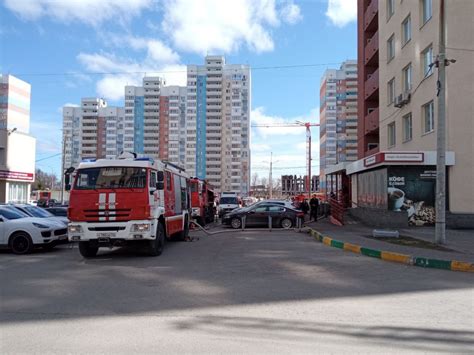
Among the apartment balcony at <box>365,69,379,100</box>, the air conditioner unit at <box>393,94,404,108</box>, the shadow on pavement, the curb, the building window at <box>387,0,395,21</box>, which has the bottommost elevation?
the shadow on pavement

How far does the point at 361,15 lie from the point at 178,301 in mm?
37651

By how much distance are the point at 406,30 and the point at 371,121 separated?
27.0 feet

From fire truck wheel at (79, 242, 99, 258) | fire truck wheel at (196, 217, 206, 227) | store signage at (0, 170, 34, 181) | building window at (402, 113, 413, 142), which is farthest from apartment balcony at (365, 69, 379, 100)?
store signage at (0, 170, 34, 181)

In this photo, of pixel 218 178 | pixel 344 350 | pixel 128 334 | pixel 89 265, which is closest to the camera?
pixel 344 350

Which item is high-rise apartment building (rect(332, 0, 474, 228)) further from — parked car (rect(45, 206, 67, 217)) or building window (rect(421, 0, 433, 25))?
parked car (rect(45, 206, 67, 217))

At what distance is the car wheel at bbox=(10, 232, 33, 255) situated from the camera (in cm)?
1322

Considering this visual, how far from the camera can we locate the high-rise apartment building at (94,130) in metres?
101

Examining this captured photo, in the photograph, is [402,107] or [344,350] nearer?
[344,350]

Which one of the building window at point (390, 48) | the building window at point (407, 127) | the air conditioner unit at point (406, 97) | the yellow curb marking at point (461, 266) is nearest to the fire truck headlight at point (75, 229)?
the yellow curb marking at point (461, 266)

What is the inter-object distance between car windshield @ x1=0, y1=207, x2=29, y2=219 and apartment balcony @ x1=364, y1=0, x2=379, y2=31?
97.4 ft

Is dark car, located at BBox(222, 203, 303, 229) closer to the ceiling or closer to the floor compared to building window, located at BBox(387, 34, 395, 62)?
closer to the floor

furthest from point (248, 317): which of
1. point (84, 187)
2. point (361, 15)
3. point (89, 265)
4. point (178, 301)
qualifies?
point (361, 15)

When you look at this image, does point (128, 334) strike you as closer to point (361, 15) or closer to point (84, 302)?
point (84, 302)

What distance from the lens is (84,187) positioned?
1175cm
